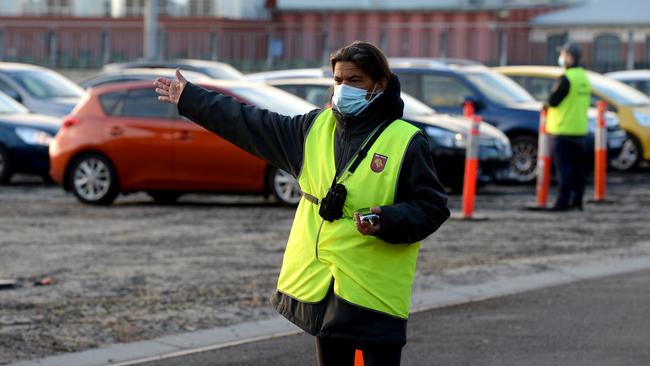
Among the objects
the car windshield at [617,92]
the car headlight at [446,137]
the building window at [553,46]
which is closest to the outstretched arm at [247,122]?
the car headlight at [446,137]

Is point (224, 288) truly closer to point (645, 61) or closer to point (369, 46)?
point (369, 46)

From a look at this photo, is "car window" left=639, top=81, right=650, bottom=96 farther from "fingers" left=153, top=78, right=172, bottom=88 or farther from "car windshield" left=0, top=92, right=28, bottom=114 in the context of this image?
"fingers" left=153, top=78, right=172, bottom=88

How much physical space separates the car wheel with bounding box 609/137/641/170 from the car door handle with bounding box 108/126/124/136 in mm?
8660

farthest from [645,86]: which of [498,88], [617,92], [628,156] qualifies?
[498,88]

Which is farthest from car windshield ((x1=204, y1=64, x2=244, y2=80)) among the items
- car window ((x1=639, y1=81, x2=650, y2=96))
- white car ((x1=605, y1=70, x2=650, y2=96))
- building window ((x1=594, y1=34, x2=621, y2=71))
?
building window ((x1=594, y1=34, x2=621, y2=71))

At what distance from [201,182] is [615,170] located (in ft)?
28.3

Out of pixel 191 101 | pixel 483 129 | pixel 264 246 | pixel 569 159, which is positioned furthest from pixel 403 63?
pixel 191 101

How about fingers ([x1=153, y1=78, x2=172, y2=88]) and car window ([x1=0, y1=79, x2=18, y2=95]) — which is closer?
fingers ([x1=153, y1=78, x2=172, y2=88])

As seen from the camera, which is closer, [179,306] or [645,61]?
[179,306]

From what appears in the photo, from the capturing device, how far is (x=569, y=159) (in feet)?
53.7

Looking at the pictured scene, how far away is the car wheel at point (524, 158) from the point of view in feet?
66.1

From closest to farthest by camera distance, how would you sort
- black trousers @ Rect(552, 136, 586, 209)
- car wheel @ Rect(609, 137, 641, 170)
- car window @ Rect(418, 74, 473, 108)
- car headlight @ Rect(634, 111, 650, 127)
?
black trousers @ Rect(552, 136, 586, 209)
car window @ Rect(418, 74, 473, 108)
car headlight @ Rect(634, 111, 650, 127)
car wheel @ Rect(609, 137, 641, 170)

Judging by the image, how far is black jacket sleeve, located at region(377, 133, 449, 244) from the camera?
489 cm

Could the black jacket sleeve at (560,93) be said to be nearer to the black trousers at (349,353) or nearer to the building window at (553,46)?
the black trousers at (349,353)
